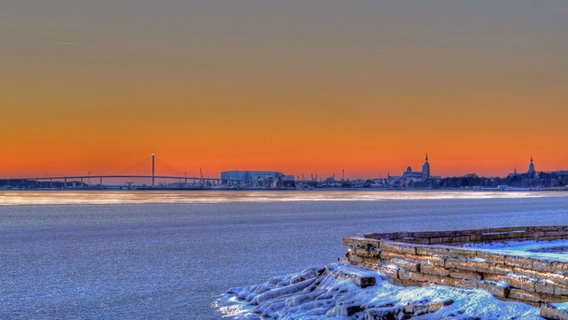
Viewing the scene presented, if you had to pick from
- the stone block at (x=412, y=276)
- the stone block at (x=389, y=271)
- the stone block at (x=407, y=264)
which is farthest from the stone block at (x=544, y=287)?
the stone block at (x=389, y=271)

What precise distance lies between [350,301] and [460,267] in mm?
2082

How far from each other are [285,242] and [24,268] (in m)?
11.8

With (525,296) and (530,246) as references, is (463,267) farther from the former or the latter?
(530,246)

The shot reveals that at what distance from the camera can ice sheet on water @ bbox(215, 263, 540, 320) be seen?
372 inches

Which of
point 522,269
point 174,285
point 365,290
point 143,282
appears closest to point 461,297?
point 522,269

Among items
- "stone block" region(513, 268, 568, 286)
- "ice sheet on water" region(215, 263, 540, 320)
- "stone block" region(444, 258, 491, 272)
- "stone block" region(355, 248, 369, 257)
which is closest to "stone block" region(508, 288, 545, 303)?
"ice sheet on water" region(215, 263, 540, 320)

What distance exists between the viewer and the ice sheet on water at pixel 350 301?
9.44m

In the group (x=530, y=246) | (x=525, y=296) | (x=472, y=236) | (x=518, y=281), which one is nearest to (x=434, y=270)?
(x=518, y=281)

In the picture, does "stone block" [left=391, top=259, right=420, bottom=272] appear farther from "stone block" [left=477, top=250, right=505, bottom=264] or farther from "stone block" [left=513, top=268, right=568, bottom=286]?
"stone block" [left=513, top=268, right=568, bottom=286]

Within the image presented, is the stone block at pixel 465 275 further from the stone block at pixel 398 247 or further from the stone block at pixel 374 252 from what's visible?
the stone block at pixel 374 252

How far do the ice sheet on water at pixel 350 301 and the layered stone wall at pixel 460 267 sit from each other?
0.18 metres

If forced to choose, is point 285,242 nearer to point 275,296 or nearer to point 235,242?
point 235,242

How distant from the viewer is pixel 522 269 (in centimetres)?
943

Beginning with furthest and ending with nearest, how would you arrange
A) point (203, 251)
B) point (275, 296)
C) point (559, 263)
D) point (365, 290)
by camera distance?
point (203, 251)
point (275, 296)
point (365, 290)
point (559, 263)
